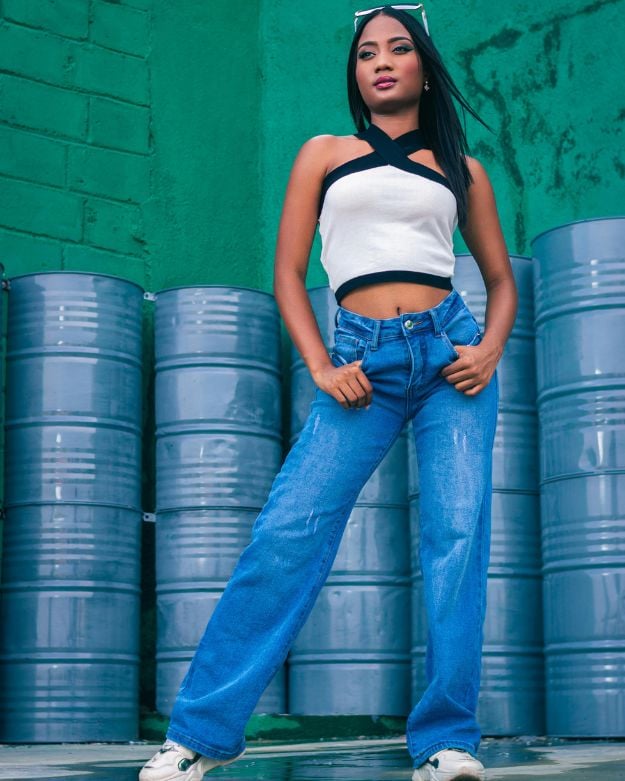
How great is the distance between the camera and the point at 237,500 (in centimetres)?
426

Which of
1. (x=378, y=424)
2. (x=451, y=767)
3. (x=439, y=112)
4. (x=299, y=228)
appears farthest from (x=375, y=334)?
(x=451, y=767)

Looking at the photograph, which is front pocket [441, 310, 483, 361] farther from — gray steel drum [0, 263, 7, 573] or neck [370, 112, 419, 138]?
gray steel drum [0, 263, 7, 573]

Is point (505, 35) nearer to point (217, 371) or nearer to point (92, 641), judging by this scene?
point (217, 371)

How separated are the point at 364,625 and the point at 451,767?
2.11 meters

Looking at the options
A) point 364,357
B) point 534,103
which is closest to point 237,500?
point 534,103

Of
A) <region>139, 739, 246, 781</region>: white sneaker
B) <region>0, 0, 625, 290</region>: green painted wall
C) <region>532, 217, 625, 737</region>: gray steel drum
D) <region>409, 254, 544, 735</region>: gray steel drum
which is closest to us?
<region>139, 739, 246, 781</region>: white sneaker

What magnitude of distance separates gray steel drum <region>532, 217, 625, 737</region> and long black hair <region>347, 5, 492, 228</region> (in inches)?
61.4

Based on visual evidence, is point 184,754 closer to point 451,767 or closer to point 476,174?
point 451,767

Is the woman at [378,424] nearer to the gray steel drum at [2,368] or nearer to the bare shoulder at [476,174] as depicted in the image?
the bare shoulder at [476,174]

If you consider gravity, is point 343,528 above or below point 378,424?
below

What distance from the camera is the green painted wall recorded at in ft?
15.1

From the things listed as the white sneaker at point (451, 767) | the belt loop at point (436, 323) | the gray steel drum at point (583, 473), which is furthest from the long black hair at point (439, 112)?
the gray steel drum at point (583, 473)

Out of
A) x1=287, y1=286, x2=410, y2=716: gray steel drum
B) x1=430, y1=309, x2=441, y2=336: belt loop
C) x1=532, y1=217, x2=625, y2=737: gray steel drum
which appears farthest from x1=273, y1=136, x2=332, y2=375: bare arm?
x1=287, y1=286, x2=410, y2=716: gray steel drum

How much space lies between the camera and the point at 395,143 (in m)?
2.25
